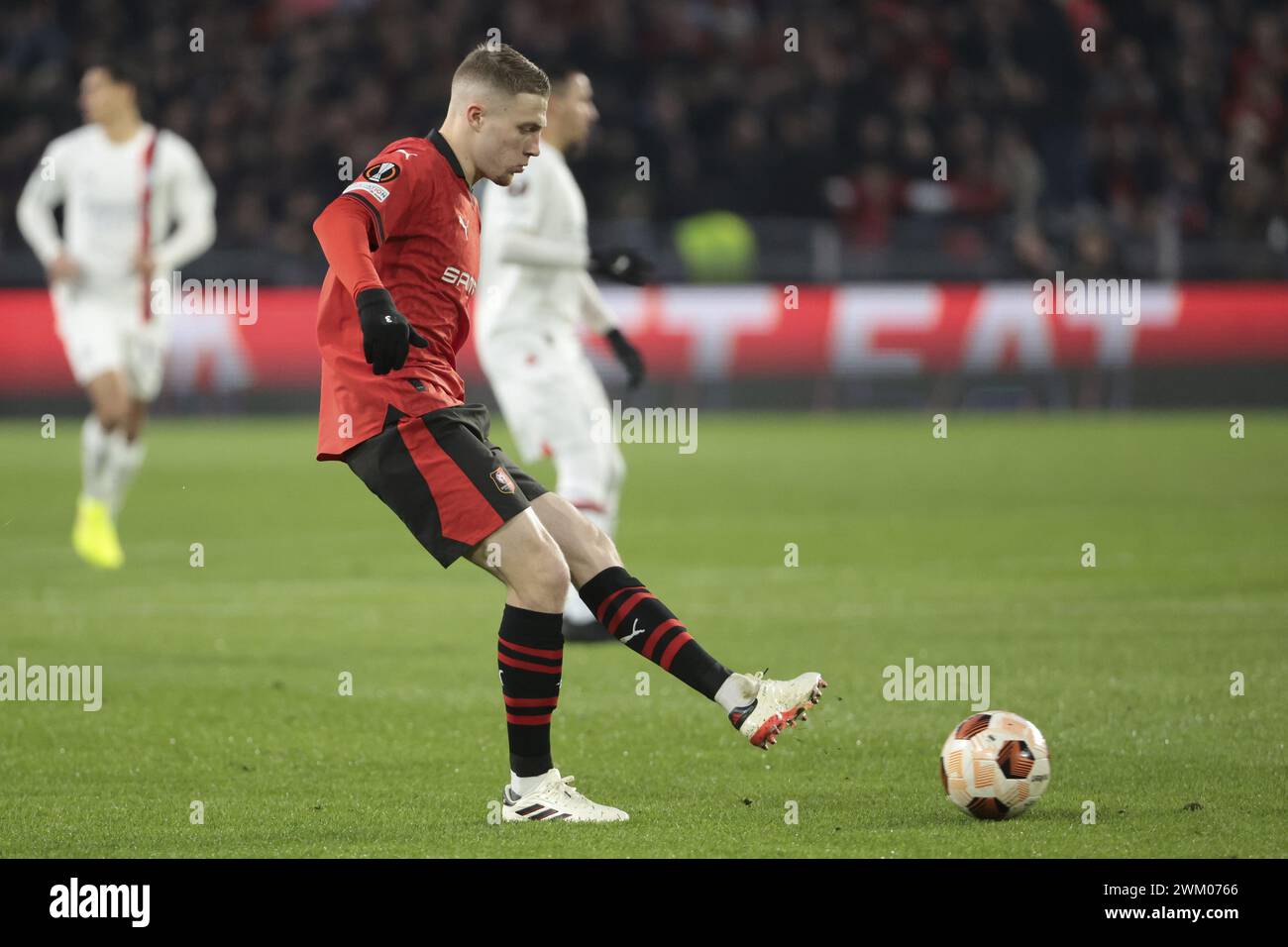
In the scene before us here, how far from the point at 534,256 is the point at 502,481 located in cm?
356

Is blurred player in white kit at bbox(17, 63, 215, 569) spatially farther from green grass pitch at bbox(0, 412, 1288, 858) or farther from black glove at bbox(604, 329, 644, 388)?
black glove at bbox(604, 329, 644, 388)

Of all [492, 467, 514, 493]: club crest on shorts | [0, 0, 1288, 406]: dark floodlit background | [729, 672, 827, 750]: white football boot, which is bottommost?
[729, 672, 827, 750]: white football boot

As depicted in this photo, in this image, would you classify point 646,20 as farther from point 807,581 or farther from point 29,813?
point 29,813

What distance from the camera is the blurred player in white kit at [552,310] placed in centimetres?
873

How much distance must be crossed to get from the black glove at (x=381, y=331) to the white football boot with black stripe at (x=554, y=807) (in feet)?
3.96

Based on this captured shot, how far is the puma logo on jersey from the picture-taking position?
17.8 ft

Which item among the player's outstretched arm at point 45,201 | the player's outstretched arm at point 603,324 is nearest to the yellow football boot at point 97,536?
the player's outstretched arm at point 45,201

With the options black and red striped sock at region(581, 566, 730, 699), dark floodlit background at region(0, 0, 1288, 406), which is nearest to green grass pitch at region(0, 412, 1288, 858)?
black and red striped sock at region(581, 566, 730, 699)

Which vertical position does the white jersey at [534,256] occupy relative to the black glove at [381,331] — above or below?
above

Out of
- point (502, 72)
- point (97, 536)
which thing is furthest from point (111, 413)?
point (502, 72)

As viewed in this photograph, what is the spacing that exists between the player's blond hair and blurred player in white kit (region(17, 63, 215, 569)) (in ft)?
22.1

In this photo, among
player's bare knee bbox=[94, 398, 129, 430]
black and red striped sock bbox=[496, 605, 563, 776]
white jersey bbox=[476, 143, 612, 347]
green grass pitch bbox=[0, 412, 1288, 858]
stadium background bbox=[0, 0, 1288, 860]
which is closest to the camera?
green grass pitch bbox=[0, 412, 1288, 858]

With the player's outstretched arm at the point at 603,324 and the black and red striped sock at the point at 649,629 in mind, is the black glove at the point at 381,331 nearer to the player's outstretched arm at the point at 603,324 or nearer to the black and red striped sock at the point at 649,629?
the black and red striped sock at the point at 649,629

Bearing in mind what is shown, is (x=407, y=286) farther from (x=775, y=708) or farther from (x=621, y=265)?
(x=621, y=265)
